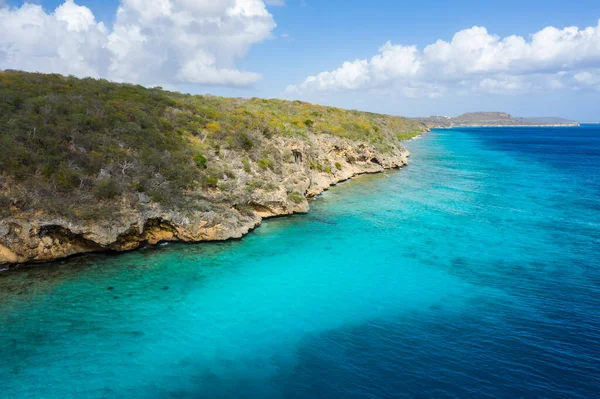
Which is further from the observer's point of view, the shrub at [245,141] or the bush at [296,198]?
the shrub at [245,141]

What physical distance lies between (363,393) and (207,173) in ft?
75.9

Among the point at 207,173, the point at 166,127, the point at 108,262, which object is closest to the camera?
the point at 108,262

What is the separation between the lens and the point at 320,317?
17.0 metres

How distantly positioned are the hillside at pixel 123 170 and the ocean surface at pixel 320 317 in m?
1.92

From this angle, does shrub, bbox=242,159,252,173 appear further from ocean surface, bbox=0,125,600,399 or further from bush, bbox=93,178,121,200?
bush, bbox=93,178,121,200

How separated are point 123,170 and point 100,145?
336cm

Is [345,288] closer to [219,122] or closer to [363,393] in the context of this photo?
[363,393]

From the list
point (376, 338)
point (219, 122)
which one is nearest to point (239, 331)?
point (376, 338)

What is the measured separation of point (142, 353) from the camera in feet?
46.2

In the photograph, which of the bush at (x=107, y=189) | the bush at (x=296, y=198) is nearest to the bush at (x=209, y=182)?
the bush at (x=107, y=189)

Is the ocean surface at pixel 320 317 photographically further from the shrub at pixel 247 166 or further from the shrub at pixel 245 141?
the shrub at pixel 245 141

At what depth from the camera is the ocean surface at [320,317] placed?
41.5 ft

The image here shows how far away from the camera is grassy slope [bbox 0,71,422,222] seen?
22.8 m

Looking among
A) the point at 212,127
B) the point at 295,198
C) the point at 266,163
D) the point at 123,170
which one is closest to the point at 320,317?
the point at 295,198
